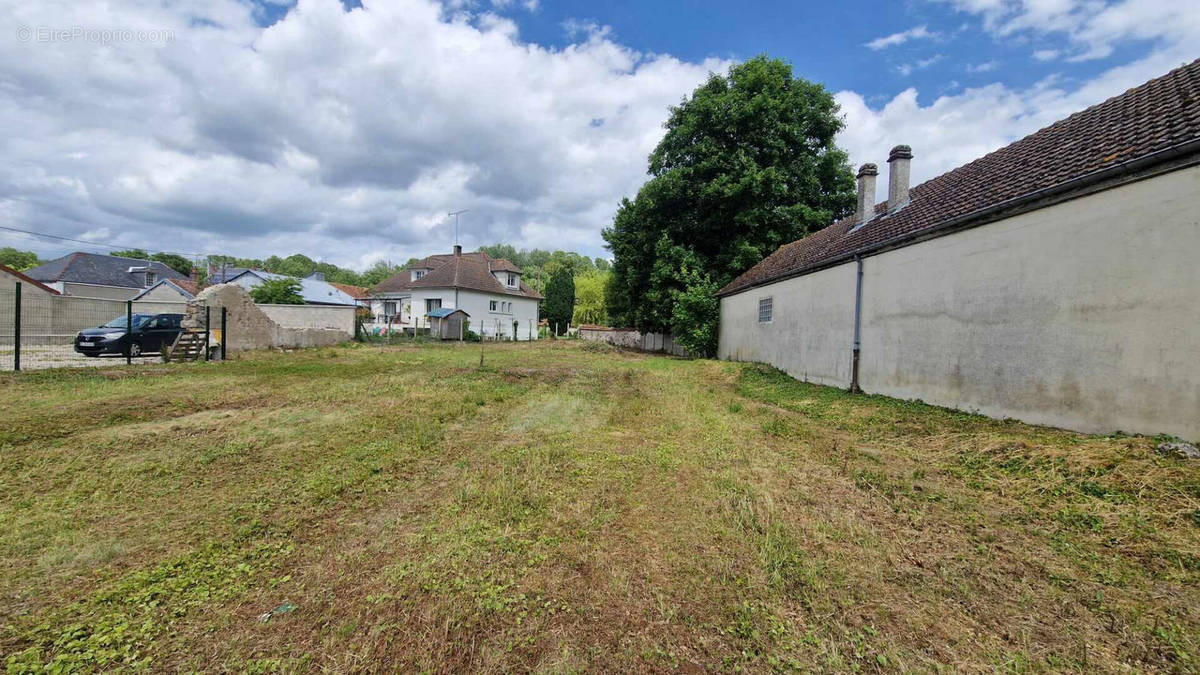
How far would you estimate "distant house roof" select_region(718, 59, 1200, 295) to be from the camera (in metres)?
5.69

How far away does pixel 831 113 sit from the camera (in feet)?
76.6

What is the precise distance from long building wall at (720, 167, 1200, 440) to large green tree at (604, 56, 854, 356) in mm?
12052

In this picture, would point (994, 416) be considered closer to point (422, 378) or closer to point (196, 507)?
point (196, 507)

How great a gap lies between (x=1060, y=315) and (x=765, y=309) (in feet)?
32.0

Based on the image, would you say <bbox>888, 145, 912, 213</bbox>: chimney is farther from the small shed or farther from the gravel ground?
the small shed

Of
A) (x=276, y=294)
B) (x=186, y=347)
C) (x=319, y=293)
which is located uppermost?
(x=319, y=293)

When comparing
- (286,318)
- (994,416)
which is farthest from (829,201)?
(286,318)

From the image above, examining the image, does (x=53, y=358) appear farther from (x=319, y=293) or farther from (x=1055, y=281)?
(x=319, y=293)

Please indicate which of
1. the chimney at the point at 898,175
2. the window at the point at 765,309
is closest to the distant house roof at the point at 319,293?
the window at the point at 765,309

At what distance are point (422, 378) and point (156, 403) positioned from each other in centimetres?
428

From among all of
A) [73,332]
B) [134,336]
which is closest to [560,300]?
[134,336]

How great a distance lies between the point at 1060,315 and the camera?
6.08 metres

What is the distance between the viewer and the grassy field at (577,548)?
80.8 inches

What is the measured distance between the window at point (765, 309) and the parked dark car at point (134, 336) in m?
19.2
